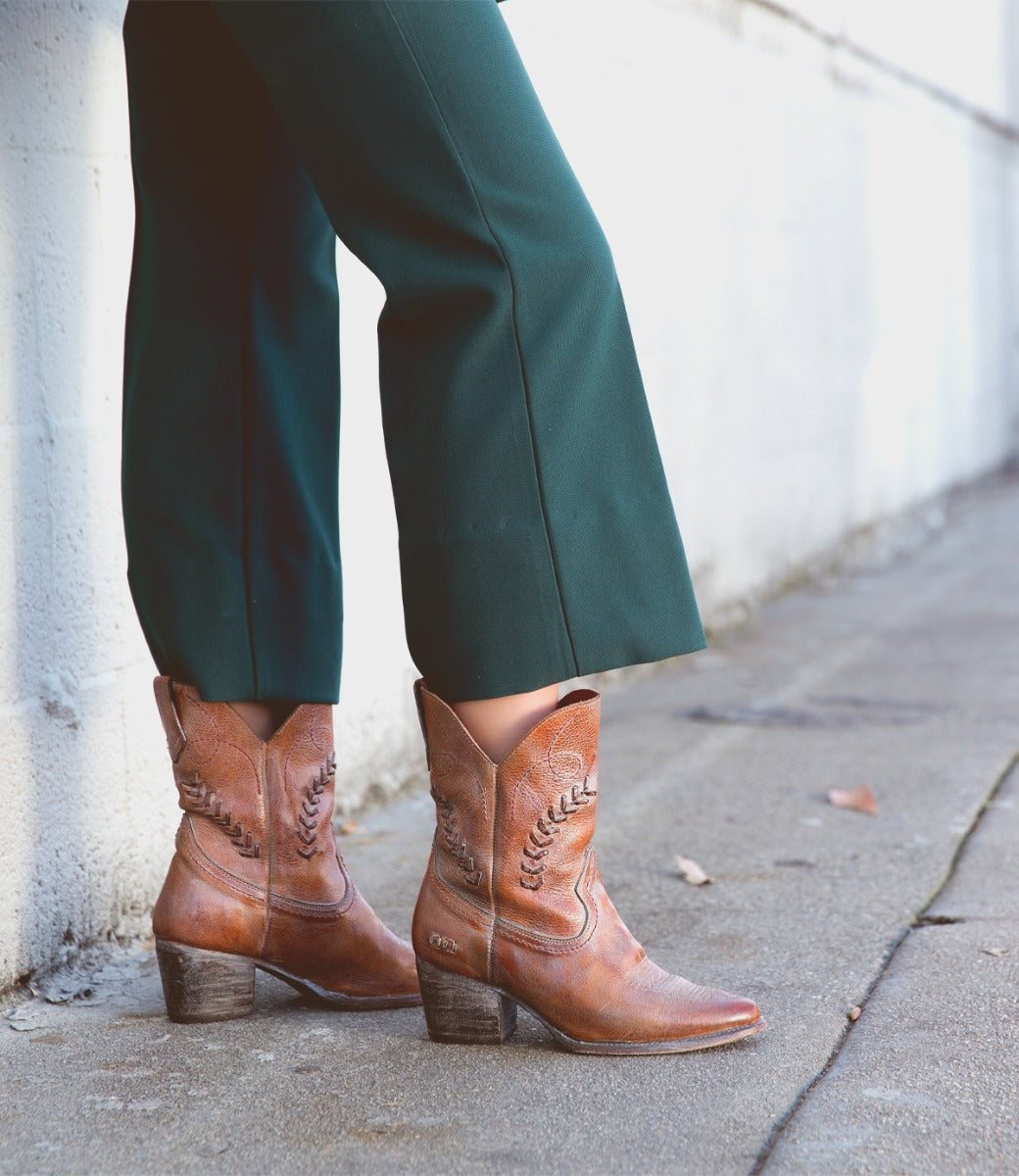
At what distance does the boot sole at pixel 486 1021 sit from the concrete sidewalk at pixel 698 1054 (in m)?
0.01

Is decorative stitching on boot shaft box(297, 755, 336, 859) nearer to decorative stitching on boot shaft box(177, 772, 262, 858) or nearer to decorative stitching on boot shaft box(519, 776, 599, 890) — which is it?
decorative stitching on boot shaft box(177, 772, 262, 858)

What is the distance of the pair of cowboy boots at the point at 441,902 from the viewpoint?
1.33 meters

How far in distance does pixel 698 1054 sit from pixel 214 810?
50cm

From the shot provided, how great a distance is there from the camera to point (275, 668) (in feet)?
4.80

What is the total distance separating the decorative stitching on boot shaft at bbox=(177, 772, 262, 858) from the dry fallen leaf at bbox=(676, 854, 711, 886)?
2.26 feet

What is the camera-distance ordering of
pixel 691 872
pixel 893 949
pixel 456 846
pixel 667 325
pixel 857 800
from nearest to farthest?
pixel 456 846
pixel 893 949
pixel 691 872
pixel 857 800
pixel 667 325

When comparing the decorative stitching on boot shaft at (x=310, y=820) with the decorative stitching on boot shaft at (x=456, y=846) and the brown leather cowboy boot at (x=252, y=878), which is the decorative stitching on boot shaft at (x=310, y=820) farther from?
the decorative stitching on boot shaft at (x=456, y=846)

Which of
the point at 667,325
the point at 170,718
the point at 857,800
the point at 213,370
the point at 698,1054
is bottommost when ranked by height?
the point at 857,800

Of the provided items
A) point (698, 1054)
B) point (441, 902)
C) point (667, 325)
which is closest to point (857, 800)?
point (698, 1054)

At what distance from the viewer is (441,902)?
1.36m

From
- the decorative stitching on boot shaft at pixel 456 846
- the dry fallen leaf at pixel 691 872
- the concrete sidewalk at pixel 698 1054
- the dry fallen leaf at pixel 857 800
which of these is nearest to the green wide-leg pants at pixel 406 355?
the decorative stitching on boot shaft at pixel 456 846

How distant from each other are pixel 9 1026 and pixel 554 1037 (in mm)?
540

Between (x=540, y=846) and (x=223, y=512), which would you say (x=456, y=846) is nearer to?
(x=540, y=846)

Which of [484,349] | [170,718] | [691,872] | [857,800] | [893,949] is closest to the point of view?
[484,349]
